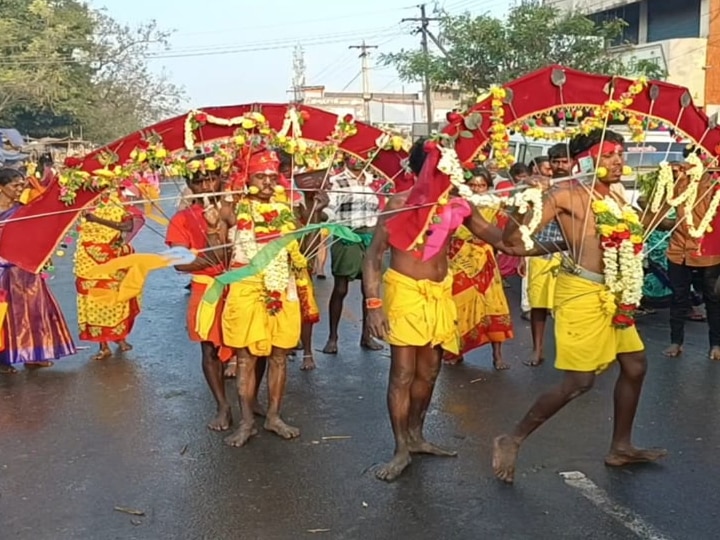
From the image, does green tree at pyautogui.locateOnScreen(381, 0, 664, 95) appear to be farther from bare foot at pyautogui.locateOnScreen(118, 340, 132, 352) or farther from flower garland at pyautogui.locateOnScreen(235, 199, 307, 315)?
flower garland at pyautogui.locateOnScreen(235, 199, 307, 315)

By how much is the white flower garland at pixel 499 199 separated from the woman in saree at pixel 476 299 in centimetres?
263

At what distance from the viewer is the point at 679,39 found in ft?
77.5

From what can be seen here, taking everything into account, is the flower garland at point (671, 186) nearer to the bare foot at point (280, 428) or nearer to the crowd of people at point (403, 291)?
the crowd of people at point (403, 291)

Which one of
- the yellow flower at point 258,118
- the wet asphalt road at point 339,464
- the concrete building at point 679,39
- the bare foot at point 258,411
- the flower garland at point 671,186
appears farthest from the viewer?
the concrete building at point 679,39

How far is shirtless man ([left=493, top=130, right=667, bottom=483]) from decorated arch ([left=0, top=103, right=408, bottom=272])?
1804mm

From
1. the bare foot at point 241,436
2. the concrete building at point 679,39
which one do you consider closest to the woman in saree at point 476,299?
the bare foot at point 241,436

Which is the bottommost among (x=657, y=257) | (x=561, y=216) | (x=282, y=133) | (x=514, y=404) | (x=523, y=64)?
(x=514, y=404)

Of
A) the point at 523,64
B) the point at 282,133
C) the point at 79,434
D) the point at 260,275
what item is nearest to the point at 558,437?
the point at 260,275

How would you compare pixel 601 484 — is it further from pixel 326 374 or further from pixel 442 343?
pixel 326 374

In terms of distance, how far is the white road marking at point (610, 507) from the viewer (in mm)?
3939

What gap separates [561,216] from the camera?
14.9ft

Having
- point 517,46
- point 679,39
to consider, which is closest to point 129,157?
point 517,46

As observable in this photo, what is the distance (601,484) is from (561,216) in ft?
4.57

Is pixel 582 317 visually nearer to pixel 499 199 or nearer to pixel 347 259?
pixel 499 199
